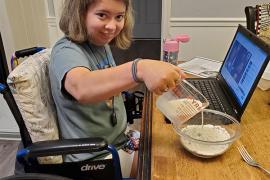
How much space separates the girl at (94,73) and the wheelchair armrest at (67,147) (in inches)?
5.1

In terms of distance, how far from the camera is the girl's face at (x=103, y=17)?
0.94m

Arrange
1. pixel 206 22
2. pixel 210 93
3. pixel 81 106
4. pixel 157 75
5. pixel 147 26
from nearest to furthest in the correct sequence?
1. pixel 157 75
2. pixel 81 106
3. pixel 210 93
4. pixel 206 22
5. pixel 147 26

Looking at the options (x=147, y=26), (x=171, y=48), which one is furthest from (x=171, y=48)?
(x=147, y=26)

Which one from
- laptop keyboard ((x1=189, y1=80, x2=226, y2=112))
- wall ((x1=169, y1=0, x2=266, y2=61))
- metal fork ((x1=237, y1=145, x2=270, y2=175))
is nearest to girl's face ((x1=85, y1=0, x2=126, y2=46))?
laptop keyboard ((x1=189, y1=80, x2=226, y2=112))

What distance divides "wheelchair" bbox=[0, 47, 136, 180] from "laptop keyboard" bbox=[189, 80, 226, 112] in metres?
0.43

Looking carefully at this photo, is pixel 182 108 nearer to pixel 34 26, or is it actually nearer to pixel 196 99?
pixel 196 99

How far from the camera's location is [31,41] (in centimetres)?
219

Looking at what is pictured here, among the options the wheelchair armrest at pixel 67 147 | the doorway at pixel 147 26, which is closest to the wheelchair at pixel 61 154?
the wheelchair armrest at pixel 67 147

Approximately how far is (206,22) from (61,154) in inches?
69.2

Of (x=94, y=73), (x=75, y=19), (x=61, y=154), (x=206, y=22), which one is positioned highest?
(x=75, y=19)

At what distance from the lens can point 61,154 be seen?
→ 34.7 inches

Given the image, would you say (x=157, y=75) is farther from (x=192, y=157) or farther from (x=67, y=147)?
(x=67, y=147)

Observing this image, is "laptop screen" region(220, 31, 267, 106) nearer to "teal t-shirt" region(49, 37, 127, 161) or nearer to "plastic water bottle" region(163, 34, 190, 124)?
"plastic water bottle" region(163, 34, 190, 124)

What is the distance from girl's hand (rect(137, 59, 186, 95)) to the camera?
A: 72 cm
